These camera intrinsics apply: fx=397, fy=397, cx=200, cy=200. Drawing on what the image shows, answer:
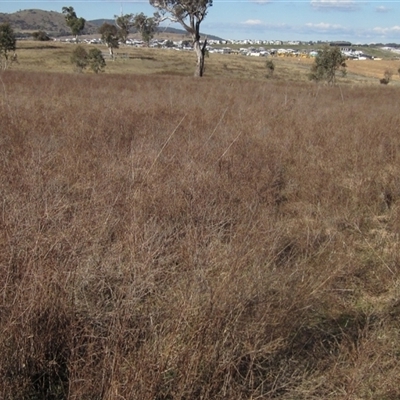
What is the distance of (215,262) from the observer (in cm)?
236

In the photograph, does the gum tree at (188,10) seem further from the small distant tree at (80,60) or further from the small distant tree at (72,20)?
the small distant tree at (72,20)

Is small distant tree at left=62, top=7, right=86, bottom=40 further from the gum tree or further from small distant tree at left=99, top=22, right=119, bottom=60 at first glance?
the gum tree

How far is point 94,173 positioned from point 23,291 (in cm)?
268

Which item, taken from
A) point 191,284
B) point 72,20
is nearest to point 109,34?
point 72,20

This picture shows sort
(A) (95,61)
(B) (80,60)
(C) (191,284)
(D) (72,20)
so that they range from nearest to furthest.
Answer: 1. (C) (191,284)
2. (A) (95,61)
3. (B) (80,60)
4. (D) (72,20)

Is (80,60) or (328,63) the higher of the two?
(80,60)

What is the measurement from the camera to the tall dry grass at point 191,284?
71.1 inches

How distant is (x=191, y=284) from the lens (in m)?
2.11

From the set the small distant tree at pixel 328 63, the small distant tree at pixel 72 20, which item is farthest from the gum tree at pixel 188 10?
the small distant tree at pixel 72 20

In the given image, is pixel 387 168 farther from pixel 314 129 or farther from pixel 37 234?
pixel 37 234

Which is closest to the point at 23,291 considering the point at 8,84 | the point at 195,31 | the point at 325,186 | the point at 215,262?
the point at 215,262

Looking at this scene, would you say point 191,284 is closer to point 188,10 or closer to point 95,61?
point 188,10

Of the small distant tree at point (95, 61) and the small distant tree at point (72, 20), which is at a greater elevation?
the small distant tree at point (72, 20)

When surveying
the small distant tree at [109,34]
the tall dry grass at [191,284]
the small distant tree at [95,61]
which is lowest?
the tall dry grass at [191,284]
